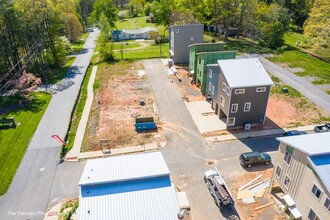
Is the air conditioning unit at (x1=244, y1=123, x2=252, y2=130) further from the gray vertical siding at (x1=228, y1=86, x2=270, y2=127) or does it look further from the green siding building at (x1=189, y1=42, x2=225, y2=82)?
the green siding building at (x1=189, y1=42, x2=225, y2=82)

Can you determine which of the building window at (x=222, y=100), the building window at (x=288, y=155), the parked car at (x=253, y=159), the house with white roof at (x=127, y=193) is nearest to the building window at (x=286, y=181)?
the building window at (x=288, y=155)

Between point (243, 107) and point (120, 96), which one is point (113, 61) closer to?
point (120, 96)

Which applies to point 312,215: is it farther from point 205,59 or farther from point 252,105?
point 205,59

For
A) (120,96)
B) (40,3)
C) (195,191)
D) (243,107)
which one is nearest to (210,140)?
(243,107)

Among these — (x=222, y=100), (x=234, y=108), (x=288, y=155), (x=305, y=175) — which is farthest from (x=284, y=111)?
(x=305, y=175)

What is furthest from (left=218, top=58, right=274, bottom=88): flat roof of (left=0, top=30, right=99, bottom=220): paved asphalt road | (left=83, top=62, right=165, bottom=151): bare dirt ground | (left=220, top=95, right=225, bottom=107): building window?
(left=0, top=30, right=99, bottom=220): paved asphalt road

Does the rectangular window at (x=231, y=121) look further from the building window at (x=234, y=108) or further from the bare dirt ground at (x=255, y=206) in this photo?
the bare dirt ground at (x=255, y=206)
